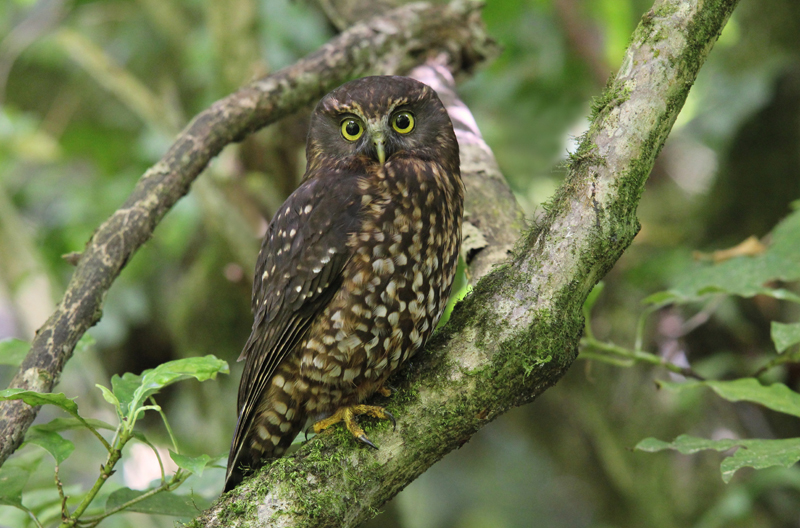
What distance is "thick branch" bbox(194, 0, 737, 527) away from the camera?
1684 mm

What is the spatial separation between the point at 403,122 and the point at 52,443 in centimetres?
137

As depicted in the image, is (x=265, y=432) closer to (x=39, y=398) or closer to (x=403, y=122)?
(x=39, y=398)

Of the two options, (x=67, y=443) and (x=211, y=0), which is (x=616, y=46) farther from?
(x=67, y=443)

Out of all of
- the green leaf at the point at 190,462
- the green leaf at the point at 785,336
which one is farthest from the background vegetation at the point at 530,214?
the green leaf at the point at 190,462

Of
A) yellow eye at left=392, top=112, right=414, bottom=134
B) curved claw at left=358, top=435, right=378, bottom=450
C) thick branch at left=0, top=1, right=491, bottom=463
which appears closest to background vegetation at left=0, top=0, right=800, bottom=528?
thick branch at left=0, top=1, right=491, bottom=463

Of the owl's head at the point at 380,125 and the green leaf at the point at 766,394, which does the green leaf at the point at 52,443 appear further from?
the green leaf at the point at 766,394

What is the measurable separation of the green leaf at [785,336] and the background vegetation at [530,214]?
120 cm

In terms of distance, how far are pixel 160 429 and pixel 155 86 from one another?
2.86 metres

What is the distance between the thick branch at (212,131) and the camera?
1812 mm

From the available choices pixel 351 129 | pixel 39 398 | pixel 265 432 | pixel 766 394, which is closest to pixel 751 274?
pixel 766 394

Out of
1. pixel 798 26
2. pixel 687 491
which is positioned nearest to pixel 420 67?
pixel 798 26

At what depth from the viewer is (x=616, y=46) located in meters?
4.18

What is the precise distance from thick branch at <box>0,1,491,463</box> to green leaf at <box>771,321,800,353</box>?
6.27ft

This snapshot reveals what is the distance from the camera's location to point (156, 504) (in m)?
1.77
